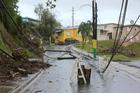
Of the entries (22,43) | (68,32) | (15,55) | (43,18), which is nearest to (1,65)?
(15,55)

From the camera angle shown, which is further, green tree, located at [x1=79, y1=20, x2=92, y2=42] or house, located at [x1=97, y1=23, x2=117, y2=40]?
house, located at [x1=97, y1=23, x2=117, y2=40]

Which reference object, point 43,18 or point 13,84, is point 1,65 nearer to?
point 13,84

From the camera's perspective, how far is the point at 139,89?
20.0 metres

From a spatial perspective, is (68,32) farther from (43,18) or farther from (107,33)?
(43,18)

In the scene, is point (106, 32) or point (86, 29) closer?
point (86, 29)

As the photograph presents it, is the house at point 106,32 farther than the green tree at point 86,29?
Yes

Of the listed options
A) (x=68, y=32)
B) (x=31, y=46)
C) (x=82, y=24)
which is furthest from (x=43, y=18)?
(x=31, y=46)

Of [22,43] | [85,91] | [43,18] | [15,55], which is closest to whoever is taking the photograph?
[85,91]

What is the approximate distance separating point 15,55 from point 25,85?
12.9 m

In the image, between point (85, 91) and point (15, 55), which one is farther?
point (15, 55)

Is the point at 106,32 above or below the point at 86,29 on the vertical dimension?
below

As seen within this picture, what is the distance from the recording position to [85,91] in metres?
19.8

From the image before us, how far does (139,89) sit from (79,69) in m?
4.72

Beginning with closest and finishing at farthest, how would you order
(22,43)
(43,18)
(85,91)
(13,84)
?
(85,91) < (13,84) < (22,43) < (43,18)
